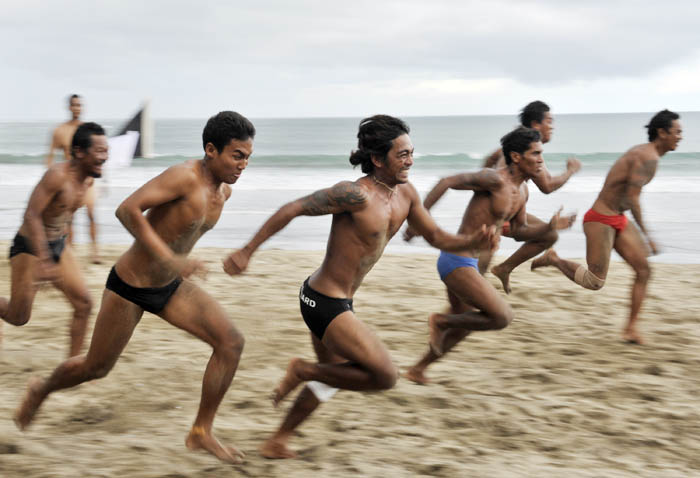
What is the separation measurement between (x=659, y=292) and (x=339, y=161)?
2767 cm

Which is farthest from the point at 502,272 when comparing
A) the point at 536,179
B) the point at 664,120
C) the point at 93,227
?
the point at 93,227

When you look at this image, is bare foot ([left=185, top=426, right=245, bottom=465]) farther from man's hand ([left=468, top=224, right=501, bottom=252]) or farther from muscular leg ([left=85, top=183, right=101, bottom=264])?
muscular leg ([left=85, top=183, right=101, bottom=264])

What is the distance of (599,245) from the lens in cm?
695

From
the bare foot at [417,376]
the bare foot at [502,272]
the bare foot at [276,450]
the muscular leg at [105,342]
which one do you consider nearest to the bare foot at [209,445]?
the bare foot at [276,450]

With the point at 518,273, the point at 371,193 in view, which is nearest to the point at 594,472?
the point at 371,193

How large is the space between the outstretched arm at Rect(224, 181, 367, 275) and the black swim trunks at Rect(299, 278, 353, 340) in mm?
411

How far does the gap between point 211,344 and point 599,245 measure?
3.98m

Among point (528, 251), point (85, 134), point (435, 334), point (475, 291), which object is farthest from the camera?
point (528, 251)

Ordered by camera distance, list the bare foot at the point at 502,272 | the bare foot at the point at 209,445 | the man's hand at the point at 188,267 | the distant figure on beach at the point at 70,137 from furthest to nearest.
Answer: the distant figure on beach at the point at 70,137
the bare foot at the point at 502,272
the bare foot at the point at 209,445
the man's hand at the point at 188,267

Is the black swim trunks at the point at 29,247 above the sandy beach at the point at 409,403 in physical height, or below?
above

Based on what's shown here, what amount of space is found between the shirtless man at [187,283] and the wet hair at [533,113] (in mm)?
3793

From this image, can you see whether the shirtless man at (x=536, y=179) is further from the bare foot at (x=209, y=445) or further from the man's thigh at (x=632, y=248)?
the bare foot at (x=209, y=445)

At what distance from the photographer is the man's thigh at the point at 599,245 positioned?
6938mm

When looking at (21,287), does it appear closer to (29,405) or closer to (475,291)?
(29,405)
